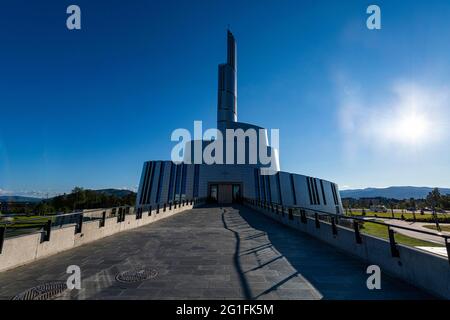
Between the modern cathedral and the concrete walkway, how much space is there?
4485 centimetres

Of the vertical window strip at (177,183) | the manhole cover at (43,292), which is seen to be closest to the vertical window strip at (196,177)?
the vertical window strip at (177,183)

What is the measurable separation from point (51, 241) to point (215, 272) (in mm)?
5691

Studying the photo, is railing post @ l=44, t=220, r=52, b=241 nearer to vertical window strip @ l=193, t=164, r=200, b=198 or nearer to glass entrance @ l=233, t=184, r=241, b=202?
glass entrance @ l=233, t=184, r=241, b=202

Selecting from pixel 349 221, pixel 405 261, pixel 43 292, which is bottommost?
pixel 43 292

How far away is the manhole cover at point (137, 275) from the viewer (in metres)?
5.12

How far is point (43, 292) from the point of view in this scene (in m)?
4.45

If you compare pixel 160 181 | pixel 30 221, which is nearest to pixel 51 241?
pixel 30 221

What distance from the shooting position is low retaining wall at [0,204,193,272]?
19.5 ft

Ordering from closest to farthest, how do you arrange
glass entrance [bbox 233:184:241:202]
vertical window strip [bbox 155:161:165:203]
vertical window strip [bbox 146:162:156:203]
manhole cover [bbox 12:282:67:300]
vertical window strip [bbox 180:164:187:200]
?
manhole cover [bbox 12:282:67:300] < glass entrance [bbox 233:184:241:202] < vertical window strip [bbox 180:164:187:200] < vertical window strip [bbox 155:161:165:203] < vertical window strip [bbox 146:162:156:203]

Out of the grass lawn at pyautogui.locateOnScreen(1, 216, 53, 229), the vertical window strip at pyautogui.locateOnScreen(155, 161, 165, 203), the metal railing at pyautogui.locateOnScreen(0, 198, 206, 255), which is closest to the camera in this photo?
the grass lawn at pyautogui.locateOnScreen(1, 216, 53, 229)

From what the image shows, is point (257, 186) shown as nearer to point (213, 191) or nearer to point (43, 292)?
point (213, 191)

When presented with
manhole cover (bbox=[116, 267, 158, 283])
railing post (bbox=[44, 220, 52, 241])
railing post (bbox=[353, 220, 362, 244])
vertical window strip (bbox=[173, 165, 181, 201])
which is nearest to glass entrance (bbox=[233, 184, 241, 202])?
vertical window strip (bbox=[173, 165, 181, 201])

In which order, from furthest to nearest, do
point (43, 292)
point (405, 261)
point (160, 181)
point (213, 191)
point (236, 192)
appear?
point (160, 181)
point (213, 191)
point (236, 192)
point (405, 261)
point (43, 292)

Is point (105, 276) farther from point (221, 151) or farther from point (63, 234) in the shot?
point (221, 151)
